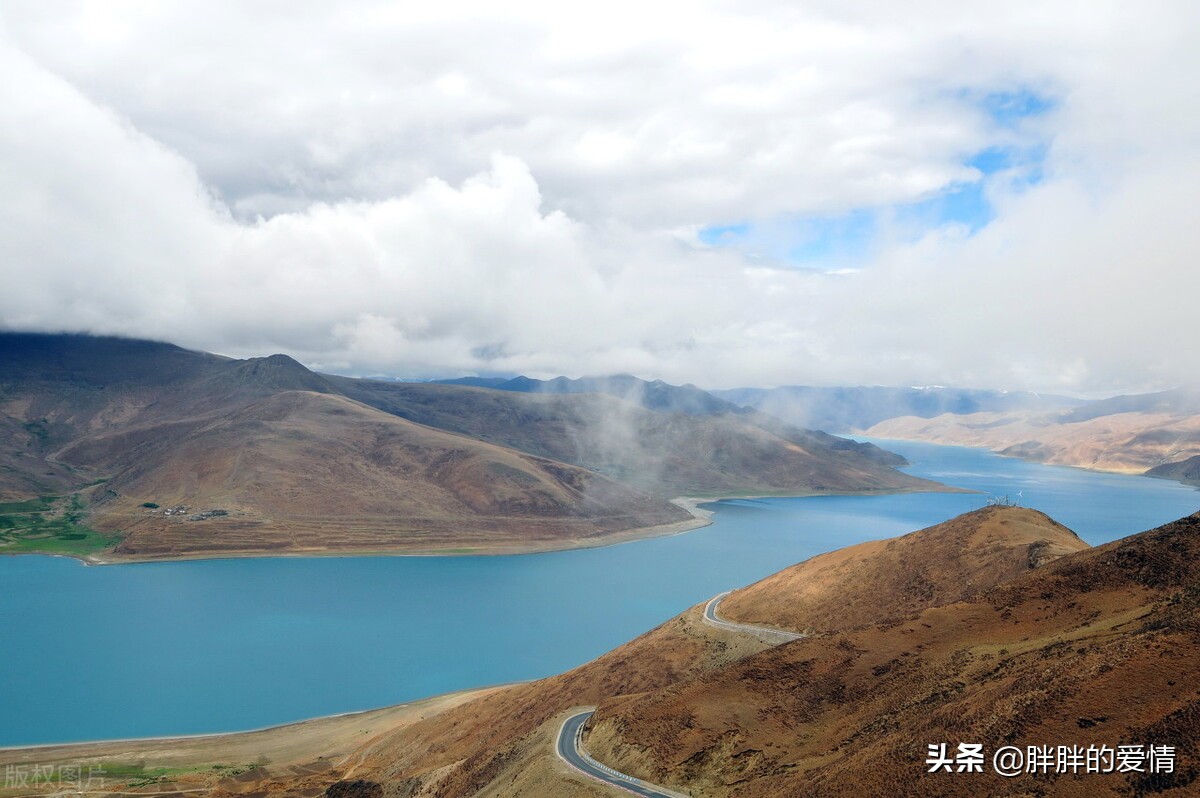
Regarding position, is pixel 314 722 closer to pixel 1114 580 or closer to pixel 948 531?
pixel 948 531

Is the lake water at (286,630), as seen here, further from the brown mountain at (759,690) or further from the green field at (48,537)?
the brown mountain at (759,690)

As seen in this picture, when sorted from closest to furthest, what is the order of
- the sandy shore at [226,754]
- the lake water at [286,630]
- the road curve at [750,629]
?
the road curve at [750,629]
the sandy shore at [226,754]
the lake water at [286,630]

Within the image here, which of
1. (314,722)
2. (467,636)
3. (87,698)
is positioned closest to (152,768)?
(314,722)

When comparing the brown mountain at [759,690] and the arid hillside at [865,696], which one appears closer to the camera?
the arid hillside at [865,696]

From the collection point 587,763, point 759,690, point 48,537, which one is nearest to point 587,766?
point 587,763

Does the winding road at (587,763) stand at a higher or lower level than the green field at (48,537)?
higher

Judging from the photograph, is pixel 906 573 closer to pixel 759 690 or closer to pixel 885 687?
pixel 885 687

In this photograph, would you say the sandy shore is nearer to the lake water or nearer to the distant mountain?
the lake water

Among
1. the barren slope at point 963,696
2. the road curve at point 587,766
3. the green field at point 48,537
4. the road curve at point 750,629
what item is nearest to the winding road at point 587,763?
the road curve at point 587,766
